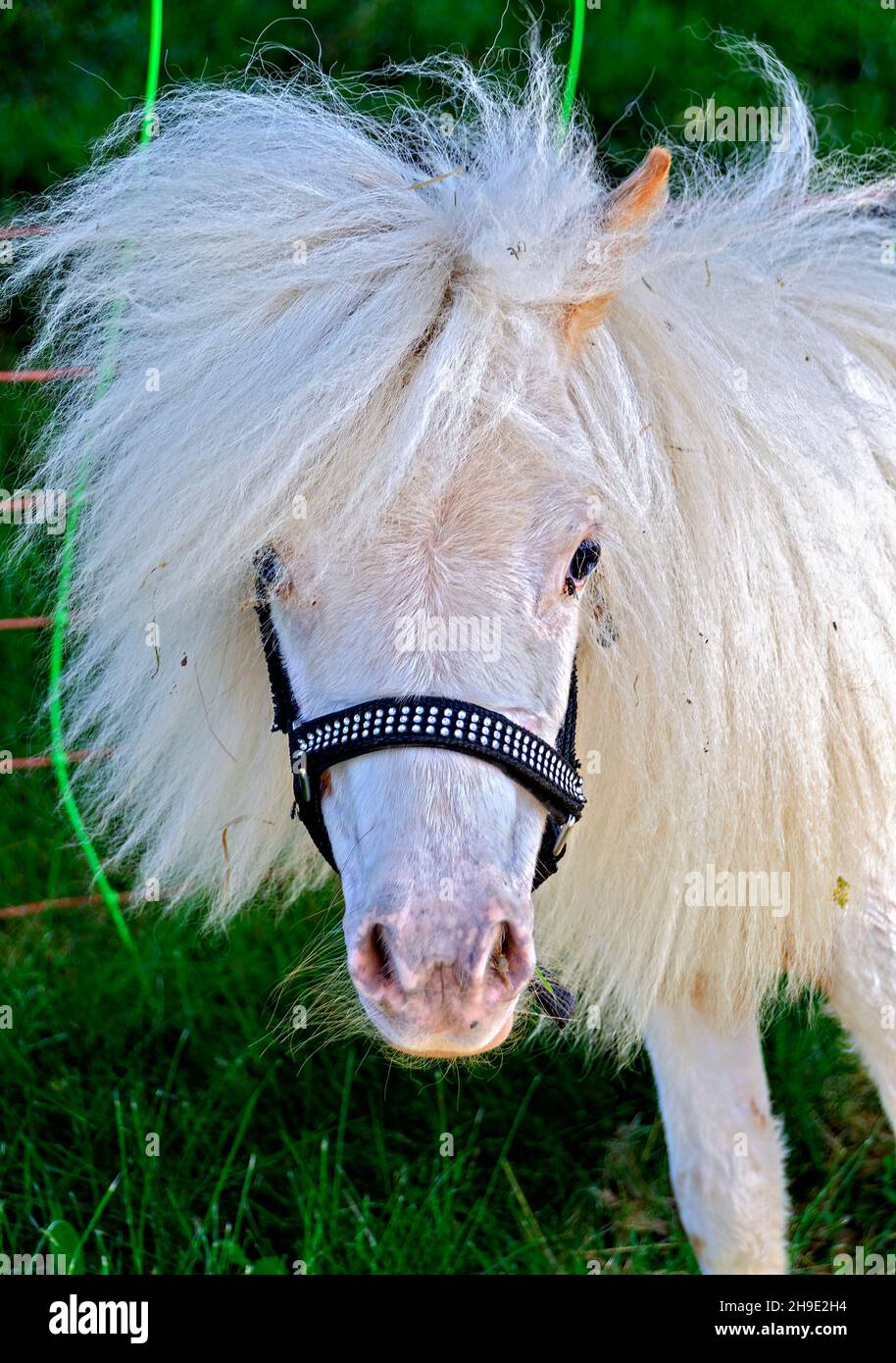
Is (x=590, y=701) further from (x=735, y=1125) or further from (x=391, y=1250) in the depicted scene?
(x=391, y=1250)

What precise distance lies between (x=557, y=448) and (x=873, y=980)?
38.8 inches

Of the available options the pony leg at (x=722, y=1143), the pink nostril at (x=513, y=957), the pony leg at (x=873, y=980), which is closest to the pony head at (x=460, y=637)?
the pink nostril at (x=513, y=957)

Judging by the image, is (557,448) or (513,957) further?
(557,448)

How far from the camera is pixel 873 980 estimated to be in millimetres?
2115

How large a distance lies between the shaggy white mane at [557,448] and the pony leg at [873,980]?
5 cm

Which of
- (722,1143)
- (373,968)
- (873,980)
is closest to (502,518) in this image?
(373,968)

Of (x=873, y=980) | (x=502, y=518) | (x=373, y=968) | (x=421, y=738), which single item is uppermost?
(x=502, y=518)

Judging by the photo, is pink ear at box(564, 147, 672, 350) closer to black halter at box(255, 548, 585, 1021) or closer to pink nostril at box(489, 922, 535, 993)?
black halter at box(255, 548, 585, 1021)

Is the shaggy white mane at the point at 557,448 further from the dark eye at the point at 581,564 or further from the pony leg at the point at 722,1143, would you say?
the pony leg at the point at 722,1143

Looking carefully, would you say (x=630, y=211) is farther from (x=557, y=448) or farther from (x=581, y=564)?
(x=581, y=564)

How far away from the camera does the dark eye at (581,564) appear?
1843mm

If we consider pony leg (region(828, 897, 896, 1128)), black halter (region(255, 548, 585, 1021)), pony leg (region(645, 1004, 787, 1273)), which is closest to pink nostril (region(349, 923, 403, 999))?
black halter (region(255, 548, 585, 1021))
